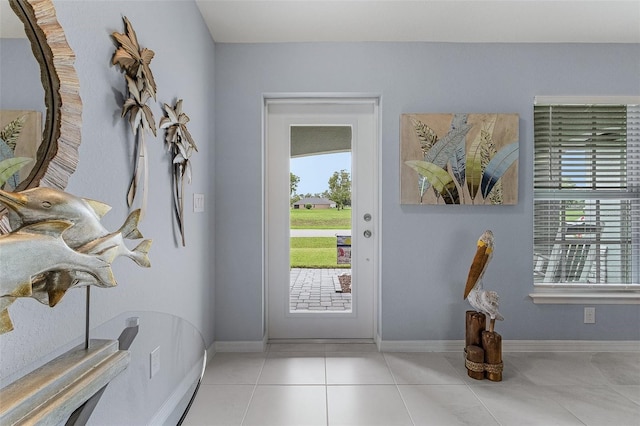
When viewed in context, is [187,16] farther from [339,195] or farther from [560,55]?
[560,55]

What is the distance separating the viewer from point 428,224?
285 centimetres

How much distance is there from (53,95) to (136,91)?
0.52m

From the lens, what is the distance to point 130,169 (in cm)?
152

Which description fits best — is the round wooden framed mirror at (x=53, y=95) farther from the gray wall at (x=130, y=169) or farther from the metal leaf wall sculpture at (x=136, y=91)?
the metal leaf wall sculpture at (x=136, y=91)

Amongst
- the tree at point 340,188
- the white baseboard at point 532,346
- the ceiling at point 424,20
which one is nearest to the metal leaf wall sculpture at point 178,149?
the ceiling at point 424,20

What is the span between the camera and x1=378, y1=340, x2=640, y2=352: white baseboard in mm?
2830

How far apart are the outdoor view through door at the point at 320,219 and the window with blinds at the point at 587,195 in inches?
61.0

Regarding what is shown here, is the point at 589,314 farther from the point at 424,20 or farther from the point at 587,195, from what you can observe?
the point at 424,20

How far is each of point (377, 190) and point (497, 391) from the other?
1619 mm

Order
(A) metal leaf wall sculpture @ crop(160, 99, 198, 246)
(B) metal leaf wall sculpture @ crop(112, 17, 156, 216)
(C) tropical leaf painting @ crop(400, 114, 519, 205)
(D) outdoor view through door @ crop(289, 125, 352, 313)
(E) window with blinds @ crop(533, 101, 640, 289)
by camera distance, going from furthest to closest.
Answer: (D) outdoor view through door @ crop(289, 125, 352, 313) → (E) window with blinds @ crop(533, 101, 640, 289) → (C) tropical leaf painting @ crop(400, 114, 519, 205) → (A) metal leaf wall sculpture @ crop(160, 99, 198, 246) → (B) metal leaf wall sculpture @ crop(112, 17, 156, 216)

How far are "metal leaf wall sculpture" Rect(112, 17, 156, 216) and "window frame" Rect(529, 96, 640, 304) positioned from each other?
2789 millimetres

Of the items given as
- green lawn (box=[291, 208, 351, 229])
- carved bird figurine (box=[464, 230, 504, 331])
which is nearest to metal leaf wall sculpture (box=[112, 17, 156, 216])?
green lawn (box=[291, 208, 351, 229])


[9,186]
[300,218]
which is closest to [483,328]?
[300,218]

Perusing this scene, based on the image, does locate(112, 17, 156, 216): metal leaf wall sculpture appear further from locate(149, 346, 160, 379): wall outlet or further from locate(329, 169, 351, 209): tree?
locate(329, 169, 351, 209): tree
